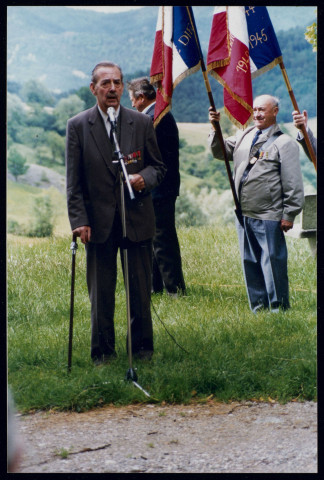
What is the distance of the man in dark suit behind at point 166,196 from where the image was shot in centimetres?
567

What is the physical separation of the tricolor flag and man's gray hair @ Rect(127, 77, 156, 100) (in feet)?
1.48

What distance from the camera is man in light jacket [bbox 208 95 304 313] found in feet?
17.6

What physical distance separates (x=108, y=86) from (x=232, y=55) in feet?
3.03

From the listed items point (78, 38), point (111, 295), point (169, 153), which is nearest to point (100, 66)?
point (169, 153)

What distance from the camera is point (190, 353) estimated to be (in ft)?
16.3

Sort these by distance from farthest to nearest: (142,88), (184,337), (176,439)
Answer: (142,88) → (184,337) → (176,439)

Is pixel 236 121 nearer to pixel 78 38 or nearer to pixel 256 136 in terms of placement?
pixel 256 136

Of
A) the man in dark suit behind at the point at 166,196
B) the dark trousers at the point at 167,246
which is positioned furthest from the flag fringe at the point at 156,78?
the dark trousers at the point at 167,246

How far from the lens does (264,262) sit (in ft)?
17.9

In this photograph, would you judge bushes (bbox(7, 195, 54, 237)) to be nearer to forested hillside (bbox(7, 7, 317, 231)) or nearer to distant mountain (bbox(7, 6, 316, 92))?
forested hillside (bbox(7, 7, 317, 231))

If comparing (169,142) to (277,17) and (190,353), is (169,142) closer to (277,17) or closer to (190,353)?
(277,17)

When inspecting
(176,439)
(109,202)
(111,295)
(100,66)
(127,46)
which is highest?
(127,46)

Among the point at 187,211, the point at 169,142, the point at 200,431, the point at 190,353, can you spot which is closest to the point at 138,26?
the point at 169,142

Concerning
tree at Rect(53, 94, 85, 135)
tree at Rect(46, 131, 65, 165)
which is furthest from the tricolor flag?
tree at Rect(46, 131, 65, 165)
